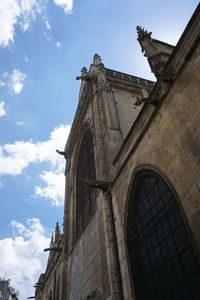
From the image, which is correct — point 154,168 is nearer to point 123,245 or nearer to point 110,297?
point 123,245

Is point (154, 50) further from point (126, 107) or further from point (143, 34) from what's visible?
point (126, 107)

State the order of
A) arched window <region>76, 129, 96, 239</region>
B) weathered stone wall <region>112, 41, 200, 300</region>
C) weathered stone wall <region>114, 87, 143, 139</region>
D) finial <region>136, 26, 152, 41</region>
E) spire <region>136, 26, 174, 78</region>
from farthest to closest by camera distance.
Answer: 1. arched window <region>76, 129, 96, 239</region>
2. weathered stone wall <region>114, 87, 143, 139</region>
3. finial <region>136, 26, 152, 41</region>
4. spire <region>136, 26, 174, 78</region>
5. weathered stone wall <region>112, 41, 200, 300</region>

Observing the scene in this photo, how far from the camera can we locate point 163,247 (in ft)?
17.4

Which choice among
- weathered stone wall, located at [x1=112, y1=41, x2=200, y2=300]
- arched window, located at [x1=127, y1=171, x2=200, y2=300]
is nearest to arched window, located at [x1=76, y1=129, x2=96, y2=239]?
arched window, located at [x1=127, y1=171, x2=200, y2=300]

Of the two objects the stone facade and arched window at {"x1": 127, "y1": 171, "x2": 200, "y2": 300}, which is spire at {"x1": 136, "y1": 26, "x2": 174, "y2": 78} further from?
arched window at {"x1": 127, "y1": 171, "x2": 200, "y2": 300}

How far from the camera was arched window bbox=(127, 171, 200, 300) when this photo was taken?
4547 mm

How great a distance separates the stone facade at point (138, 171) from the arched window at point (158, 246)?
3cm

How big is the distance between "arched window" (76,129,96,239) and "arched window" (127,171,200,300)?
3.84 m

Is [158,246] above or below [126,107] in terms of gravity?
below

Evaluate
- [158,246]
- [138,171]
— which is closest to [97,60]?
[138,171]

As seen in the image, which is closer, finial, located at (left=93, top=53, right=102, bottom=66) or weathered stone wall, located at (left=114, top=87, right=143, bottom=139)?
weathered stone wall, located at (left=114, top=87, right=143, bottom=139)

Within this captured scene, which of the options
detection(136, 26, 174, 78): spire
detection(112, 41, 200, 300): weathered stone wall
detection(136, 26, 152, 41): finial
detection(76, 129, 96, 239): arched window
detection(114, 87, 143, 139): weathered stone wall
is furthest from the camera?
detection(76, 129, 96, 239): arched window

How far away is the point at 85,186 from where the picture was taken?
40.3ft

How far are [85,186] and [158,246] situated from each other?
23.1 ft
